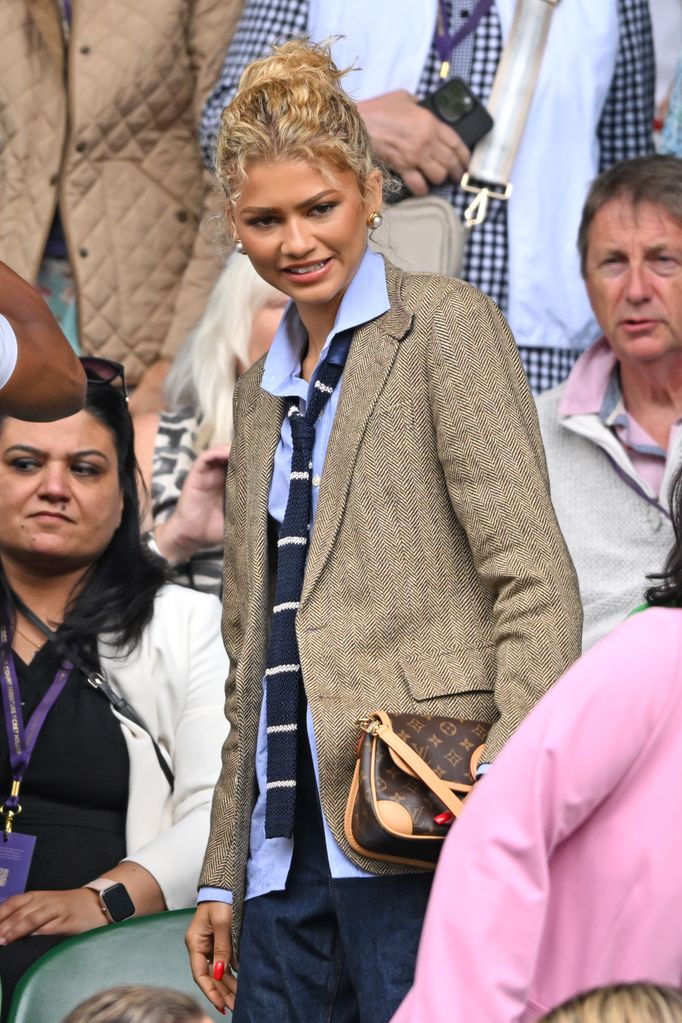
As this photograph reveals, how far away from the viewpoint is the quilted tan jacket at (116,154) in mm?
4621

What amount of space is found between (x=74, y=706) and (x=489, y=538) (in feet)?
4.92

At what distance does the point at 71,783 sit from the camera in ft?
11.2

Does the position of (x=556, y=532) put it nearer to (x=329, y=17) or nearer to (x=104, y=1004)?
(x=104, y=1004)

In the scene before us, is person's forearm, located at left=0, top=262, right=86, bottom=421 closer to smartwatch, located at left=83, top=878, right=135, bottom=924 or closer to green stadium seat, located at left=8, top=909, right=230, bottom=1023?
green stadium seat, located at left=8, top=909, right=230, bottom=1023

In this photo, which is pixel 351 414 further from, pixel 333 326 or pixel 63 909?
pixel 63 909

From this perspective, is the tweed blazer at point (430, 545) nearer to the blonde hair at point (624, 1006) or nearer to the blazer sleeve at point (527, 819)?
the blazer sleeve at point (527, 819)

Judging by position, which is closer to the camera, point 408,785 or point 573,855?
point 573,855

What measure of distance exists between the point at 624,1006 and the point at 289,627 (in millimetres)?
910

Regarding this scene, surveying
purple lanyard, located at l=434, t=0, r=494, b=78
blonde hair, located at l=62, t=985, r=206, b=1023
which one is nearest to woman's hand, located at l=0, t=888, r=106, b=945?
blonde hair, located at l=62, t=985, r=206, b=1023

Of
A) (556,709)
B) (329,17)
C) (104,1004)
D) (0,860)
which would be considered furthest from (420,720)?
(329,17)

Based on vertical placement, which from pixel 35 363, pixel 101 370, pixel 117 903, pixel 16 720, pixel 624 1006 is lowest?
pixel 117 903

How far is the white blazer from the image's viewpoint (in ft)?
11.0

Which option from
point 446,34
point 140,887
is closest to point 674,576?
point 140,887

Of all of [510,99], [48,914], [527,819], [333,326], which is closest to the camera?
[527,819]
